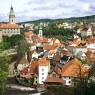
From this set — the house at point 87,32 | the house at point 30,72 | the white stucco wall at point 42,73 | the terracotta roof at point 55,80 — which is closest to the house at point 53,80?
the terracotta roof at point 55,80

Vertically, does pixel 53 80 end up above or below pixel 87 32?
below

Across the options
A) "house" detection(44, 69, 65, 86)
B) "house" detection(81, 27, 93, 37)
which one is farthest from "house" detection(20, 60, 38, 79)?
"house" detection(81, 27, 93, 37)

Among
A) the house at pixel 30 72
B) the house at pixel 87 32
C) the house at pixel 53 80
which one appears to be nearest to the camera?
the house at pixel 53 80

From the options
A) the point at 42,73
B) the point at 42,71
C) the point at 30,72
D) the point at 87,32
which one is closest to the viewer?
the point at 42,73

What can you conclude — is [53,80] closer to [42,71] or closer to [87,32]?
[42,71]

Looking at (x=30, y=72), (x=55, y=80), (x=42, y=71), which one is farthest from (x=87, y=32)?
(x=55, y=80)

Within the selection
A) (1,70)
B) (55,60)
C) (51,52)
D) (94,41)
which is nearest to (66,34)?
(94,41)

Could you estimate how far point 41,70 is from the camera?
42.9 meters

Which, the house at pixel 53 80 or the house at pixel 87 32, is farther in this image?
the house at pixel 87 32

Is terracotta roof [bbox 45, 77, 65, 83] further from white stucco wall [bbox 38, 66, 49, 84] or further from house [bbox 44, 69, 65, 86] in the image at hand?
white stucco wall [bbox 38, 66, 49, 84]

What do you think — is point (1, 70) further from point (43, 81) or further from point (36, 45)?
point (36, 45)

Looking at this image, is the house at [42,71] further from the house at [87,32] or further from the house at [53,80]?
the house at [87,32]

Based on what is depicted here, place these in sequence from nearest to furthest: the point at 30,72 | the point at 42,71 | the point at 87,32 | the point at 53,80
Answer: the point at 53,80 → the point at 42,71 → the point at 30,72 → the point at 87,32

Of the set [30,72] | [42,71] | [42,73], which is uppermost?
[42,71]
